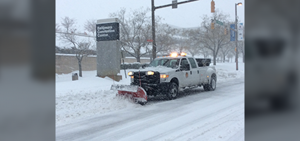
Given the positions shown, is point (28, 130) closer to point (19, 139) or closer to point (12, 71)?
point (19, 139)

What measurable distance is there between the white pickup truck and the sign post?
704cm

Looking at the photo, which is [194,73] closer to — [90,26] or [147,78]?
[147,78]

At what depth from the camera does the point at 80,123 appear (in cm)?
702

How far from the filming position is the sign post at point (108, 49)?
706 inches

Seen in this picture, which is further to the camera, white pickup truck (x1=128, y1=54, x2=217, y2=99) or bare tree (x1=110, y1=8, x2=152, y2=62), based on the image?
bare tree (x1=110, y1=8, x2=152, y2=62)

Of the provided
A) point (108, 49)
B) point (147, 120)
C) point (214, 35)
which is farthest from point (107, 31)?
point (214, 35)

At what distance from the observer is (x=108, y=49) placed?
730 inches

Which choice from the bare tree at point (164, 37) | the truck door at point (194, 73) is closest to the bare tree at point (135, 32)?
the bare tree at point (164, 37)

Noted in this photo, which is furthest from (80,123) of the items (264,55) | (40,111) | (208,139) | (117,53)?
(117,53)

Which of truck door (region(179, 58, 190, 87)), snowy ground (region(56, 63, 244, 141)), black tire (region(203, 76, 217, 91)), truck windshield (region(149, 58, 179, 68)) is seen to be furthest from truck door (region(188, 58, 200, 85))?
snowy ground (region(56, 63, 244, 141))

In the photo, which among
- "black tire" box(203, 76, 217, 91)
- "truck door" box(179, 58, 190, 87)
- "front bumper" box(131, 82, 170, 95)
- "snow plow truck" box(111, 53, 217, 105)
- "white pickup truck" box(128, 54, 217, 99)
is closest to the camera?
"snow plow truck" box(111, 53, 217, 105)

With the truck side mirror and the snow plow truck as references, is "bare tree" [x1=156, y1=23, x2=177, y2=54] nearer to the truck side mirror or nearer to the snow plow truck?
the snow plow truck

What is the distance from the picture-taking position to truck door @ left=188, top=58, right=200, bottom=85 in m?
11.8

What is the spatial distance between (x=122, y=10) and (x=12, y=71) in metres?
23.9
